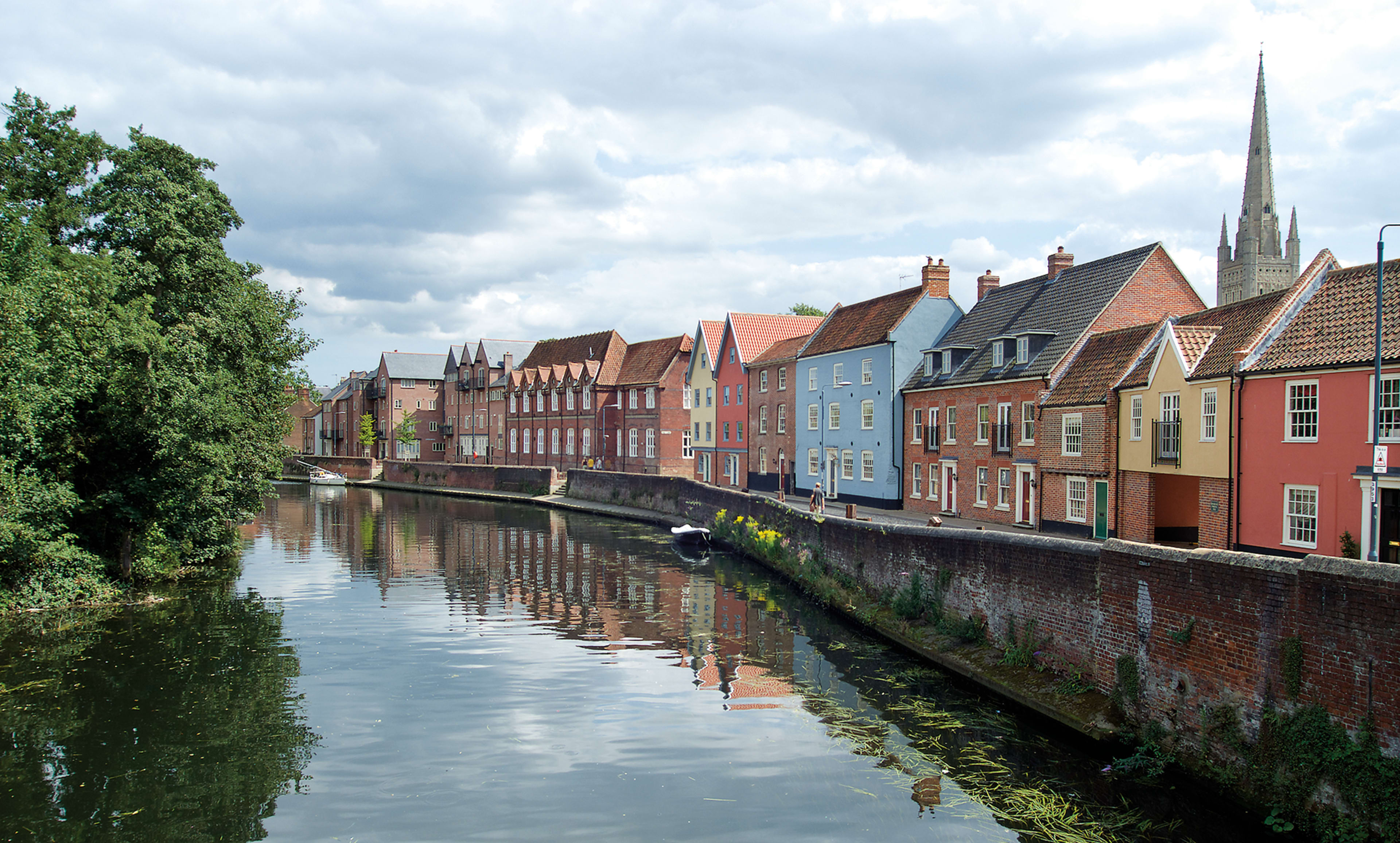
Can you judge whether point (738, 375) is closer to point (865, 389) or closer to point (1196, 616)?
point (865, 389)

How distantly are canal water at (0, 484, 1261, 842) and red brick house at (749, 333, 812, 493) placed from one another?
24.4 m

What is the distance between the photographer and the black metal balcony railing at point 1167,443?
24.6 metres

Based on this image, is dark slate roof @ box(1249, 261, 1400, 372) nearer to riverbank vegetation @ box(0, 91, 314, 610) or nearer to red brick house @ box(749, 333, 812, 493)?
riverbank vegetation @ box(0, 91, 314, 610)

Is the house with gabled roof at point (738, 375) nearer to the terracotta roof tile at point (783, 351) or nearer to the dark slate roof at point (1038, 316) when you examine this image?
the terracotta roof tile at point (783, 351)

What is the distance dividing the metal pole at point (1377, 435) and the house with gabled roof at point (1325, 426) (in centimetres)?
10

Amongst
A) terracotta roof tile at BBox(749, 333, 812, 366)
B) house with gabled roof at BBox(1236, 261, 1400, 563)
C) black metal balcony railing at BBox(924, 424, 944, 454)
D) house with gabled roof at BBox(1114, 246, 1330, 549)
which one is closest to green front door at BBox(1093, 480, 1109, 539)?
house with gabled roof at BBox(1114, 246, 1330, 549)

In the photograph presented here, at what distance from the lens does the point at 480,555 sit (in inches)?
1526

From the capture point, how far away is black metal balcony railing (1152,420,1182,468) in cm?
2458

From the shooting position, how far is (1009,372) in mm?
34281

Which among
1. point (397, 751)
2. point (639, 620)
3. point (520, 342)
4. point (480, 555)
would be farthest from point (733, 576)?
point (520, 342)

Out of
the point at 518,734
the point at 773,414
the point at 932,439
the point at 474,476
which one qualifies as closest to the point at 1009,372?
the point at 932,439

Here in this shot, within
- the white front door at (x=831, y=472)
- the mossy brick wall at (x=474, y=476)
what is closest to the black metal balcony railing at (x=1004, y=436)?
the white front door at (x=831, y=472)

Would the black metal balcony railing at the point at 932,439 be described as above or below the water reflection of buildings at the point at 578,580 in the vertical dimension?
above

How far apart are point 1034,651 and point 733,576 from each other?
56.2ft
